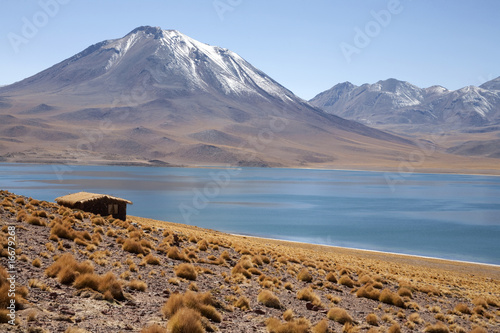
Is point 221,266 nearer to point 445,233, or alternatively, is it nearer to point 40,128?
point 445,233

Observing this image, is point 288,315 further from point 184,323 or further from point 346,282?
point 346,282

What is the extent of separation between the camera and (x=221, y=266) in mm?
13305

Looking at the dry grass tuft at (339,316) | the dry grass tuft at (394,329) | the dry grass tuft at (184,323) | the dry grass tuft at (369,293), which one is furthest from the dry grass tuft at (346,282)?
the dry grass tuft at (184,323)

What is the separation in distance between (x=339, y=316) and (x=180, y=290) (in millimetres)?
3349

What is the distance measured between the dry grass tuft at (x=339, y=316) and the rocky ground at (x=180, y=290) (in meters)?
0.02

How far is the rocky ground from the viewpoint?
7.39 m

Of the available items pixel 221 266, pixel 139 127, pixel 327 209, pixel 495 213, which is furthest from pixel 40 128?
pixel 221 266

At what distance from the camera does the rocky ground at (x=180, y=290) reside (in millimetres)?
7387

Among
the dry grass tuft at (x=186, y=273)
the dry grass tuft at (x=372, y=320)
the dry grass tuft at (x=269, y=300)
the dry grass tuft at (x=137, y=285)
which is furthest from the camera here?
the dry grass tuft at (x=186, y=273)

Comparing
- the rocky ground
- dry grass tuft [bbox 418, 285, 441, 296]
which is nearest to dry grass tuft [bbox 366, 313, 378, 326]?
the rocky ground

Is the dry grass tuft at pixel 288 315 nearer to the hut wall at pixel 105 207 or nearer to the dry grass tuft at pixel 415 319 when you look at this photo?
the dry grass tuft at pixel 415 319

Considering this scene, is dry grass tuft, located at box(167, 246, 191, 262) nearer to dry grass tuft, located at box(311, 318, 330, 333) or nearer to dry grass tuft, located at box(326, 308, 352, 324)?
dry grass tuft, located at box(326, 308, 352, 324)

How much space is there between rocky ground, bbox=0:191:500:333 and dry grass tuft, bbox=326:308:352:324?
22mm

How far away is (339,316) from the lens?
973 centimetres
